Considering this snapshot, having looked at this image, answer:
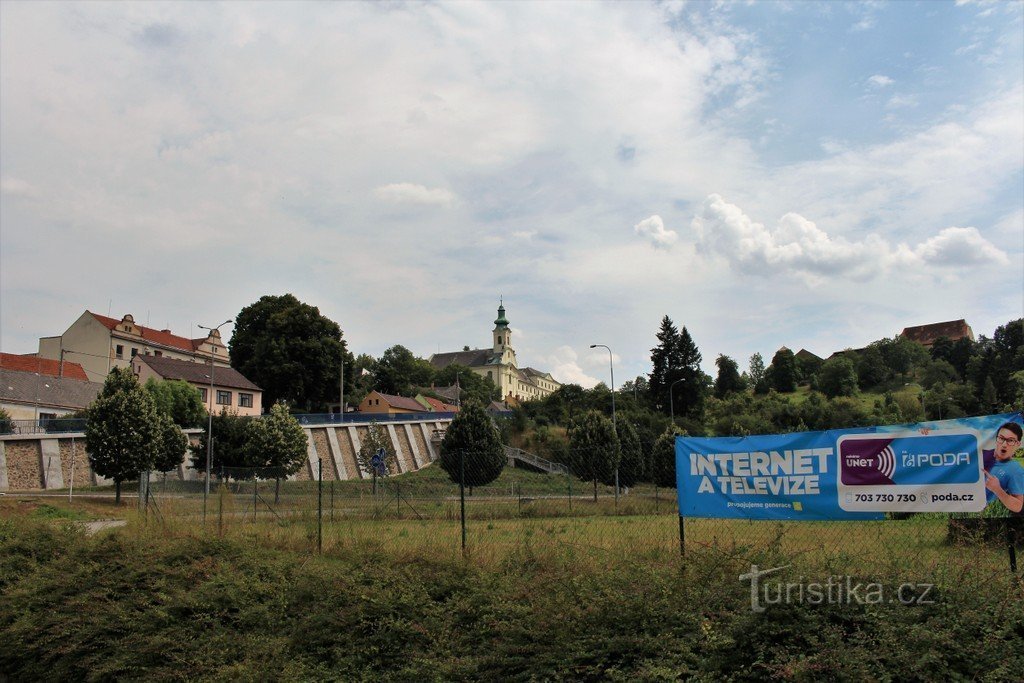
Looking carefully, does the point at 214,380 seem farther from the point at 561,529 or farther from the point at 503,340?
the point at 503,340

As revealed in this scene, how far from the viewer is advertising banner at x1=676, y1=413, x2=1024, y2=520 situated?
723 centimetres

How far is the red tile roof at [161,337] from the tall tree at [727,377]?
74179 mm

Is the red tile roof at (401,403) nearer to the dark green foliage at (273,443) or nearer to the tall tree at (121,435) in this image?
the dark green foliage at (273,443)

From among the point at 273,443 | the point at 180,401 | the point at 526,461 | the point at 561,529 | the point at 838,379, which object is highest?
the point at 838,379

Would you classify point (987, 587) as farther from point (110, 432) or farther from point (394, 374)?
point (394, 374)

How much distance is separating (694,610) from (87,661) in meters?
7.51

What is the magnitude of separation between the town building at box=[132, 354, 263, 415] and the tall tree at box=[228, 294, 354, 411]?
453 centimetres

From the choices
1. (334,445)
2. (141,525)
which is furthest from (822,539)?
(334,445)

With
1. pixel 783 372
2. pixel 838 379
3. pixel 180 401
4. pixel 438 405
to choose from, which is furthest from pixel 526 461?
pixel 783 372

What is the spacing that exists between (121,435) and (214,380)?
34766 millimetres

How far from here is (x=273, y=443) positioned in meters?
44.6

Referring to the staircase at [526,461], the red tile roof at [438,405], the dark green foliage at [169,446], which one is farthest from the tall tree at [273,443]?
the red tile roof at [438,405]

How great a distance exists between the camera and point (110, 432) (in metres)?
35.4

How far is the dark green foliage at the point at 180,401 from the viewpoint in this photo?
54.5m
